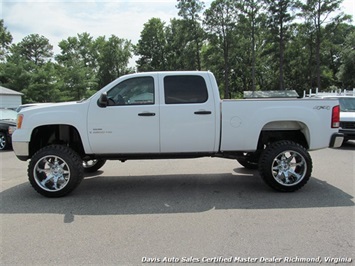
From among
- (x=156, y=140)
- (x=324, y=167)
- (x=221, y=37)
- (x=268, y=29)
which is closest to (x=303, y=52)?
(x=268, y=29)

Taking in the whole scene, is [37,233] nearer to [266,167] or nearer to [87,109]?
[87,109]

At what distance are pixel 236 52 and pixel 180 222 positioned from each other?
48.6 meters

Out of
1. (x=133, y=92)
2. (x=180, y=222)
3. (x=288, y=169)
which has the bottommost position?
(x=180, y=222)

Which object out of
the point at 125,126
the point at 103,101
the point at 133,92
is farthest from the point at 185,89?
the point at 103,101

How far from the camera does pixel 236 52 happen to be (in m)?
49.7

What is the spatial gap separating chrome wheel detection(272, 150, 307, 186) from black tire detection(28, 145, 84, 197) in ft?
11.1

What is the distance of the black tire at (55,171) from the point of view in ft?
17.3

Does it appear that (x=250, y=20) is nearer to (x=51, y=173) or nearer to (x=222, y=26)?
(x=222, y=26)

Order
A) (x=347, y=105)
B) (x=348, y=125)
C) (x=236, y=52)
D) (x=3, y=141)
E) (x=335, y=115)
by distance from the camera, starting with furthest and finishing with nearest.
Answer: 1. (x=236, y=52)
2. (x=3, y=141)
3. (x=347, y=105)
4. (x=348, y=125)
5. (x=335, y=115)

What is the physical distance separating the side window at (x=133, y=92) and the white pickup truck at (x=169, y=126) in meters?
0.02

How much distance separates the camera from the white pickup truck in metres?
5.28

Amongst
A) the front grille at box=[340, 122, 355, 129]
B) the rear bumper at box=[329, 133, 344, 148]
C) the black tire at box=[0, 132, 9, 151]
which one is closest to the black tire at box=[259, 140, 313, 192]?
the rear bumper at box=[329, 133, 344, 148]

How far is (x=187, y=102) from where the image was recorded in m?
5.36

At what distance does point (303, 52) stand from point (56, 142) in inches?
2072
